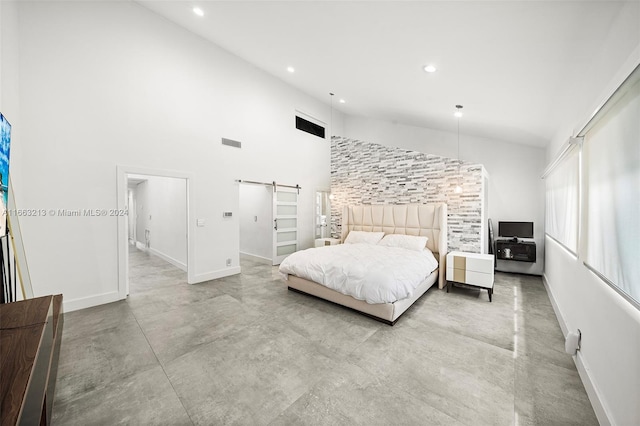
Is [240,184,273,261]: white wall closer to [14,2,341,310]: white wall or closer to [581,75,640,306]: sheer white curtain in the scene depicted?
[14,2,341,310]: white wall

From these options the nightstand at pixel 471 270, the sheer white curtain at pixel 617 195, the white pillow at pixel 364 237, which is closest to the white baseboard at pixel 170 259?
the white pillow at pixel 364 237

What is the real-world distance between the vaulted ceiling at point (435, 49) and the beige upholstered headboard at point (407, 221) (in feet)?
5.89

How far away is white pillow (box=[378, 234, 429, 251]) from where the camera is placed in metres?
4.58

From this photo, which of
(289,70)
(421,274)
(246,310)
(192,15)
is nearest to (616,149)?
(421,274)

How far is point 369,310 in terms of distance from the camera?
3.02 metres

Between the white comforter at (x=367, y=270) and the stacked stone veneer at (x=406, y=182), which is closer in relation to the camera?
the white comforter at (x=367, y=270)

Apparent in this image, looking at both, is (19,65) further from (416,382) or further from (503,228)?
(503,228)

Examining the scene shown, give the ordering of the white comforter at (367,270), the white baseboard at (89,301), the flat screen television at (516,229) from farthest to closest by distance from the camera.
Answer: the flat screen television at (516,229) → the white baseboard at (89,301) → the white comforter at (367,270)

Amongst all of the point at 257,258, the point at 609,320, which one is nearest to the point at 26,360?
the point at 609,320

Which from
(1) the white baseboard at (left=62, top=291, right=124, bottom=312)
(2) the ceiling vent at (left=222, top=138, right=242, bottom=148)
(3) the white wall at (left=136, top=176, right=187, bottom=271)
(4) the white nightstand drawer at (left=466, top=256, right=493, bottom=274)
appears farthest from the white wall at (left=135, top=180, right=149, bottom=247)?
(4) the white nightstand drawer at (left=466, top=256, right=493, bottom=274)

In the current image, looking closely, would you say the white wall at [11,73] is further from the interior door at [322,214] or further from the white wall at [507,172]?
the white wall at [507,172]

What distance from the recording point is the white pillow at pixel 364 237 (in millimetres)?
5234

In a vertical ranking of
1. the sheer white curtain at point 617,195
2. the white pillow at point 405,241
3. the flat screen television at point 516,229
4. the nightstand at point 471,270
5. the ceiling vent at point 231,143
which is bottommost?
the nightstand at point 471,270

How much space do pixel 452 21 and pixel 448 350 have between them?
3000 mm
